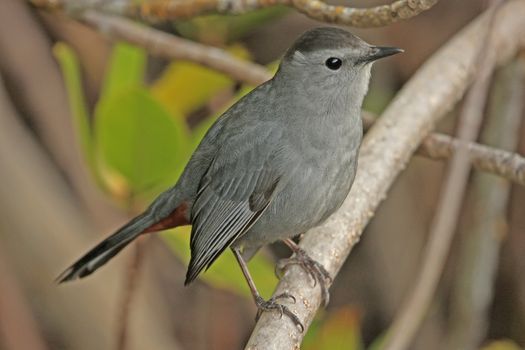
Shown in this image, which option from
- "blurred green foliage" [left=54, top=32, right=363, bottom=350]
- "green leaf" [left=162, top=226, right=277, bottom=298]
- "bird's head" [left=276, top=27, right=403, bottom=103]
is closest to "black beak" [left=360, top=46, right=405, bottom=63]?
"bird's head" [left=276, top=27, right=403, bottom=103]

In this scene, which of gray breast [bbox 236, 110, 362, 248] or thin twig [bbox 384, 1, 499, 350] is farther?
gray breast [bbox 236, 110, 362, 248]

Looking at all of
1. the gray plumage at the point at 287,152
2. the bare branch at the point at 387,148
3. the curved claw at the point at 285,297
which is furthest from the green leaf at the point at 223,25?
the curved claw at the point at 285,297

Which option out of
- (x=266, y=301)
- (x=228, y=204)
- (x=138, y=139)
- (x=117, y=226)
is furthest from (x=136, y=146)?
(x=117, y=226)

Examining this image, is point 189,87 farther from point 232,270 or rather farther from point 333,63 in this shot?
point 333,63

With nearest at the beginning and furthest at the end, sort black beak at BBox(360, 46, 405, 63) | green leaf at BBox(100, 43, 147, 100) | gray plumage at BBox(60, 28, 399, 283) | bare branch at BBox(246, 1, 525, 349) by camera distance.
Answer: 1. bare branch at BBox(246, 1, 525, 349)
2. black beak at BBox(360, 46, 405, 63)
3. gray plumage at BBox(60, 28, 399, 283)
4. green leaf at BBox(100, 43, 147, 100)

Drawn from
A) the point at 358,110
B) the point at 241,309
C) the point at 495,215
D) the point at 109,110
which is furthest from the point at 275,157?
the point at 241,309

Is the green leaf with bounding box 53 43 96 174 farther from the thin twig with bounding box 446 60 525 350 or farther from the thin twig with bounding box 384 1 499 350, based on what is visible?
the thin twig with bounding box 446 60 525 350

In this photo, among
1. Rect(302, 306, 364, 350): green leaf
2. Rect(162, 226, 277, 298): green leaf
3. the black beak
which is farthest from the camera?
Rect(162, 226, 277, 298): green leaf

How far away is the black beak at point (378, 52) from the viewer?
3066 millimetres

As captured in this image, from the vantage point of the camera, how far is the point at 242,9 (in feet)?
11.6

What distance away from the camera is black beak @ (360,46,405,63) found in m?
3.07

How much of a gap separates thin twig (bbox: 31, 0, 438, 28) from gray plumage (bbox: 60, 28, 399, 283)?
75 mm

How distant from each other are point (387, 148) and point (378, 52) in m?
0.41

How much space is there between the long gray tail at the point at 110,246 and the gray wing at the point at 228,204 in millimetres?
184
